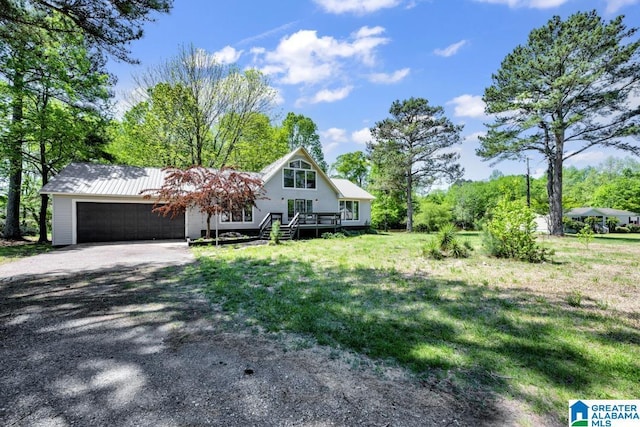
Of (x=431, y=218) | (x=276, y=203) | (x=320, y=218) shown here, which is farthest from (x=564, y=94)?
(x=276, y=203)

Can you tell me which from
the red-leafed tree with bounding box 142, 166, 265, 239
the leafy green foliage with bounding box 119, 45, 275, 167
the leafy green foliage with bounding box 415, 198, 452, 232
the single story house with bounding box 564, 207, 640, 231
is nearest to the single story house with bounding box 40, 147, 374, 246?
the red-leafed tree with bounding box 142, 166, 265, 239

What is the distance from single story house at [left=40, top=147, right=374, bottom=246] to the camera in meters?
13.7

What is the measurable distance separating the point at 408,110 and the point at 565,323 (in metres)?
22.7

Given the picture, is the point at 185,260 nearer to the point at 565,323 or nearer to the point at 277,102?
the point at 565,323

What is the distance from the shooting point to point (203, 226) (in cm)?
1655

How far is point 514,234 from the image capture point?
9.06m

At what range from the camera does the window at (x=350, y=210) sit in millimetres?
23141

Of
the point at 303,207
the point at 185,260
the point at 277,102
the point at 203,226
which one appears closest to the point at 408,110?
the point at 277,102

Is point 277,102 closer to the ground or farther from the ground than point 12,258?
farther from the ground

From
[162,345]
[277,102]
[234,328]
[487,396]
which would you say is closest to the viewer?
[487,396]

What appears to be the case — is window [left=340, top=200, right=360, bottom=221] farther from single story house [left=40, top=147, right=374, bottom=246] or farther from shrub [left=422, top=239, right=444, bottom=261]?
shrub [left=422, top=239, right=444, bottom=261]

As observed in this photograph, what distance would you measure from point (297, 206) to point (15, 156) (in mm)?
15229

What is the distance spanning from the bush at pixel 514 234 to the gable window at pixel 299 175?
1250cm

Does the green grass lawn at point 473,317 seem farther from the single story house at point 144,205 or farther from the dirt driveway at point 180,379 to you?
the single story house at point 144,205
